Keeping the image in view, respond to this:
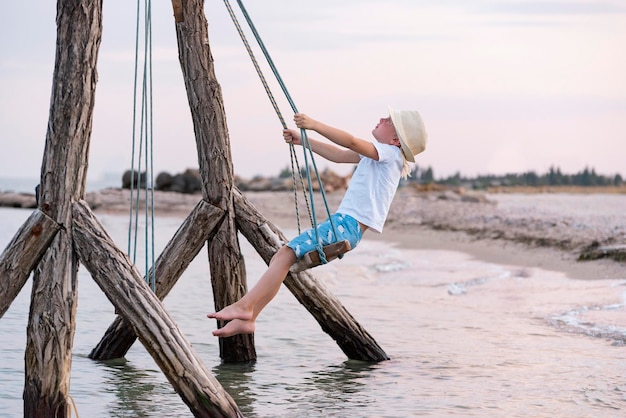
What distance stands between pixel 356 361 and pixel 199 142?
7.76ft

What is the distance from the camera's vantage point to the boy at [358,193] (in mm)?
6418

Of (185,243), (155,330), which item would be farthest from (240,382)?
(155,330)

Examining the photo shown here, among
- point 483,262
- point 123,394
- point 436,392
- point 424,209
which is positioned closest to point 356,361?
point 436,392

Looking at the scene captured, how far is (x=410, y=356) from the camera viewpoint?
9164 mm

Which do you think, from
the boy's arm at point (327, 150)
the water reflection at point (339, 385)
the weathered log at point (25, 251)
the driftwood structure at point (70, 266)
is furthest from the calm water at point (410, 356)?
the boy's arm at point (327, 150)

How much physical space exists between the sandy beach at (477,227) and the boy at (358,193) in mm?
8382

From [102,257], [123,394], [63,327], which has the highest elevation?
[102,257]

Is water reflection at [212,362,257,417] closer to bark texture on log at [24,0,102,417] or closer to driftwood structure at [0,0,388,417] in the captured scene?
driftwood structure at [0,0,388,417]

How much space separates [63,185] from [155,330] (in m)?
1.15

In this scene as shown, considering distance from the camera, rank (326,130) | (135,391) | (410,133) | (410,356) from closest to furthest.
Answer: (326,130) → (410,133) → (135,391) → (410,356)

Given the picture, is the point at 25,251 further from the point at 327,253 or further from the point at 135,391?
the point at 327,253

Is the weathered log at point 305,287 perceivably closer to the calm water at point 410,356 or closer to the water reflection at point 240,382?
the calm water at point 410,356

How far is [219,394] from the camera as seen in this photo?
609cm

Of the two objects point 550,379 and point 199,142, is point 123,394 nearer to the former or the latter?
point 199,142
